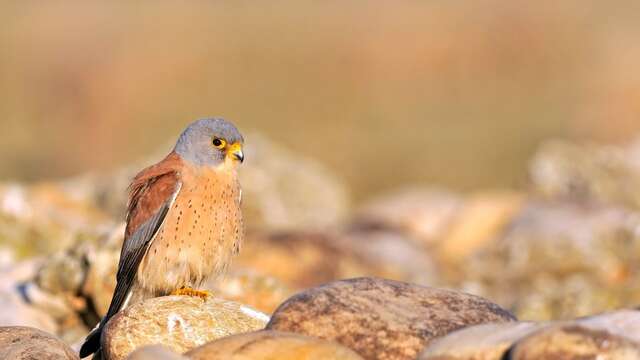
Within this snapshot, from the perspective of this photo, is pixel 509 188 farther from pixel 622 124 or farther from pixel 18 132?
pixel 18 132

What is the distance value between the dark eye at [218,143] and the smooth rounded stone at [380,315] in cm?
160

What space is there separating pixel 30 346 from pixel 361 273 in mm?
6339

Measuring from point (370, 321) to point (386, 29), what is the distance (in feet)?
92.2

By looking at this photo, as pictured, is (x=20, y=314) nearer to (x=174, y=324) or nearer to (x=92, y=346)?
(x=92, y=346)

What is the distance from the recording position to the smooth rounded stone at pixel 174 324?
723cm

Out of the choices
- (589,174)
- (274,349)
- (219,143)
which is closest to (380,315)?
(274,349)

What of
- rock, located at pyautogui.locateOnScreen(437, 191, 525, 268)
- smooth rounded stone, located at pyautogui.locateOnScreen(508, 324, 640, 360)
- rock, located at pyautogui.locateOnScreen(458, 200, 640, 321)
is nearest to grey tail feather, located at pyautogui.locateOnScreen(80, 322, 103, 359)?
smooth rounded stone, located at pyautogui.locateOnScreen(508, 324, 640, 360)

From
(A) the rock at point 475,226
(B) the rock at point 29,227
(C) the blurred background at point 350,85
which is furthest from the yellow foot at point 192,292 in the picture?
(C) the blurred background at point 350,85

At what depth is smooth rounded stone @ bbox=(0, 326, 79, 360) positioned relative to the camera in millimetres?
7020

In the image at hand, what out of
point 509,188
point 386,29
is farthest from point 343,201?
point 386,29

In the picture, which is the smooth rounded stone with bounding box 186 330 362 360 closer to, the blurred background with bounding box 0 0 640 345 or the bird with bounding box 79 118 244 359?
the bird with bounding box 79 118 244 359

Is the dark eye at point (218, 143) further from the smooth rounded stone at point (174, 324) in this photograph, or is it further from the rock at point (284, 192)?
the rock at point (284, 192)

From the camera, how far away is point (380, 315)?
6754mm

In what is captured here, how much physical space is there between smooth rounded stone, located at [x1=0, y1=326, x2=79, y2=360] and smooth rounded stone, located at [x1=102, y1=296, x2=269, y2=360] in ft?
0.85
